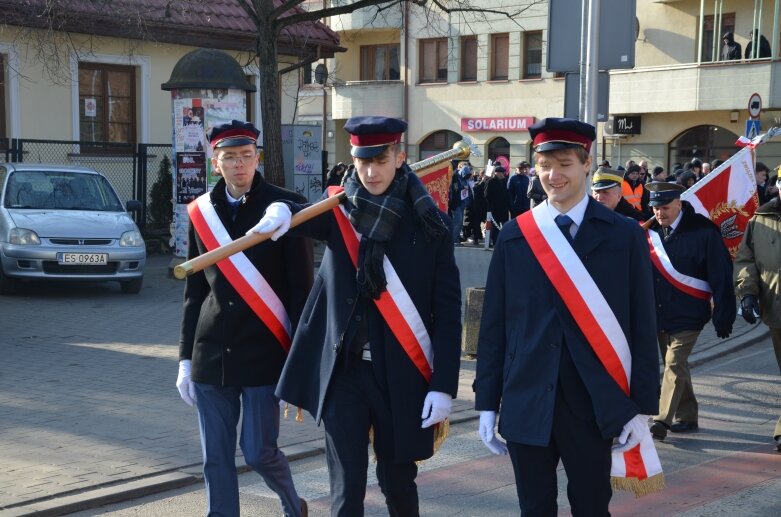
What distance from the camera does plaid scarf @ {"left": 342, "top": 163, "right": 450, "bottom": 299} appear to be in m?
4.20

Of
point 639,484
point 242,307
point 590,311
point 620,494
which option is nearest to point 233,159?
point 242,307

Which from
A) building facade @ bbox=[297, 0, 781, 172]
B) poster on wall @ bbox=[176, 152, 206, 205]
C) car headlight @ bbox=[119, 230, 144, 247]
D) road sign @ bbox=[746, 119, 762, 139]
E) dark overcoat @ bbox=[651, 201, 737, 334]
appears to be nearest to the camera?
dark overcoat @ bbox=[651, 201, 737, 334]

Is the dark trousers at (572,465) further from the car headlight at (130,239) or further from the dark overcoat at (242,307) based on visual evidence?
the car headlight at (130,239)

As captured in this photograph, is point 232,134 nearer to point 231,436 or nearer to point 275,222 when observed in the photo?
point 275,222

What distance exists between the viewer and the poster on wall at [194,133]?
16562 mm

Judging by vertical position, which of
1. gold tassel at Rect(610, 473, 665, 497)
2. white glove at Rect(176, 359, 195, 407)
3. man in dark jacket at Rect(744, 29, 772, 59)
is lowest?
gold tassel at Rect(610, 473, 665, 497)

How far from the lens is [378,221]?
420 centimetres

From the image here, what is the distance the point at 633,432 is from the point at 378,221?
3.99 ft

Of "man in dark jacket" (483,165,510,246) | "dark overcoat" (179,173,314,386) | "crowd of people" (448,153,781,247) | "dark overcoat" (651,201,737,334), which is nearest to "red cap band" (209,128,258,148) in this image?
"dark overcoat" (179,173,314,386)

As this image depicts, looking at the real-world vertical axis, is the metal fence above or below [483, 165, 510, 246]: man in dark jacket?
above

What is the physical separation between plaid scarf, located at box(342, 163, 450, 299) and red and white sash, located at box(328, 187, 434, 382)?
34 millimetres

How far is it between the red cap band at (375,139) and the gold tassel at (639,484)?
1511 millimetres

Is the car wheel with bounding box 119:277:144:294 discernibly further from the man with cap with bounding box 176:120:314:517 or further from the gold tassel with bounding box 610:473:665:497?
the gold tassel with bounding box 610:473:665:497

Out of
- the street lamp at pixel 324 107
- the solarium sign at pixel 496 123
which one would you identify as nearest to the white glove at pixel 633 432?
the street lamp at pixel 324 107
